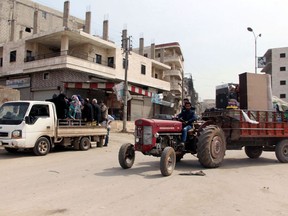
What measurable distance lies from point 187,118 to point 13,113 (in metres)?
6.39

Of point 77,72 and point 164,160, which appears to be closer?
point 164,160

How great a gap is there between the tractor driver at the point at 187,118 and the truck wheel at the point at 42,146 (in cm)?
537

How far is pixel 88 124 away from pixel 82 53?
2142 cm

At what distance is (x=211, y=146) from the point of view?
9297 mm

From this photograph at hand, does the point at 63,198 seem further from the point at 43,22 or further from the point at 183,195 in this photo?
the point at 43,22

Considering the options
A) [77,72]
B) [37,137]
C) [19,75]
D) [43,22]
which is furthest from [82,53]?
[37,137]

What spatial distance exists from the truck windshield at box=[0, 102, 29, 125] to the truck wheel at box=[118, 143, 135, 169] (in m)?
4.40

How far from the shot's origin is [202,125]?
401 inches

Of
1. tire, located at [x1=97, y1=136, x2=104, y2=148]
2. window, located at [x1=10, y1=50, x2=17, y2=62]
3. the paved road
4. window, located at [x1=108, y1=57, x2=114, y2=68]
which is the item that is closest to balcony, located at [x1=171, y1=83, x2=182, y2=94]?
window, located at [x1=108, y1=57, x2=114, y2=68]

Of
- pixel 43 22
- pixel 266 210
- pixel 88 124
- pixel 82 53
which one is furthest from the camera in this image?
pixel 43 22

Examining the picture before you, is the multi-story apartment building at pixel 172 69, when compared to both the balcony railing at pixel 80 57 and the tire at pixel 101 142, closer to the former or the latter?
the balcony railing at pixel 80 57

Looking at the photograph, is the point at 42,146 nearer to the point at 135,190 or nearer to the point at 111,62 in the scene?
the point at 135,190

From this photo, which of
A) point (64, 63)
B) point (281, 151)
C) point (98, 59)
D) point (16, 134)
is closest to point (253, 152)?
point (281, 151)

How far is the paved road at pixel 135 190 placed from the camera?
521 cm
